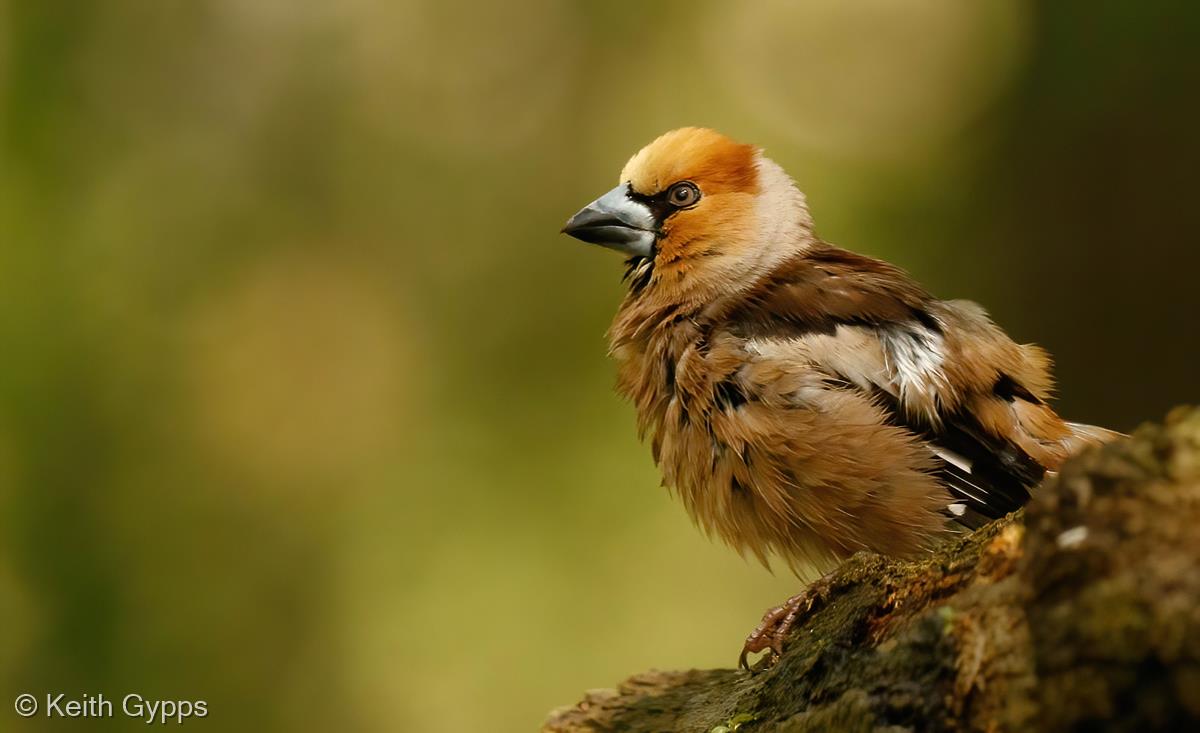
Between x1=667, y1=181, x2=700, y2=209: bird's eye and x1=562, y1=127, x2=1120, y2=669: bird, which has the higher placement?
x1=667, y1=181, x2=700, y2=209: bird's eye

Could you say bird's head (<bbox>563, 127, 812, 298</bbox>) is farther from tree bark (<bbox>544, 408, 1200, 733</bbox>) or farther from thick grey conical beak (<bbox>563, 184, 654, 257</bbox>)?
tree bark (<bbox>544, 408, 1200, 733</bbox>)

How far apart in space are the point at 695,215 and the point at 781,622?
1640 mm

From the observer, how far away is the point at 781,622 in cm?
265

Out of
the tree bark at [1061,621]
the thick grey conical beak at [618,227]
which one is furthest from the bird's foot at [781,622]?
the thick grey conical beak at [618,227]

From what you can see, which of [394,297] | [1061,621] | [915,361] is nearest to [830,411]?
[915,361]

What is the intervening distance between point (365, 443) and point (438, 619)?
1376 millimetres

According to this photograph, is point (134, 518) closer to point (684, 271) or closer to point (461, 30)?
point (461, 30)

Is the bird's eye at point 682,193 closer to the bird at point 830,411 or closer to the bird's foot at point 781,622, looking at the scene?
the bird at point 830,411

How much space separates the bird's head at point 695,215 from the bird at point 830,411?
0.11m
